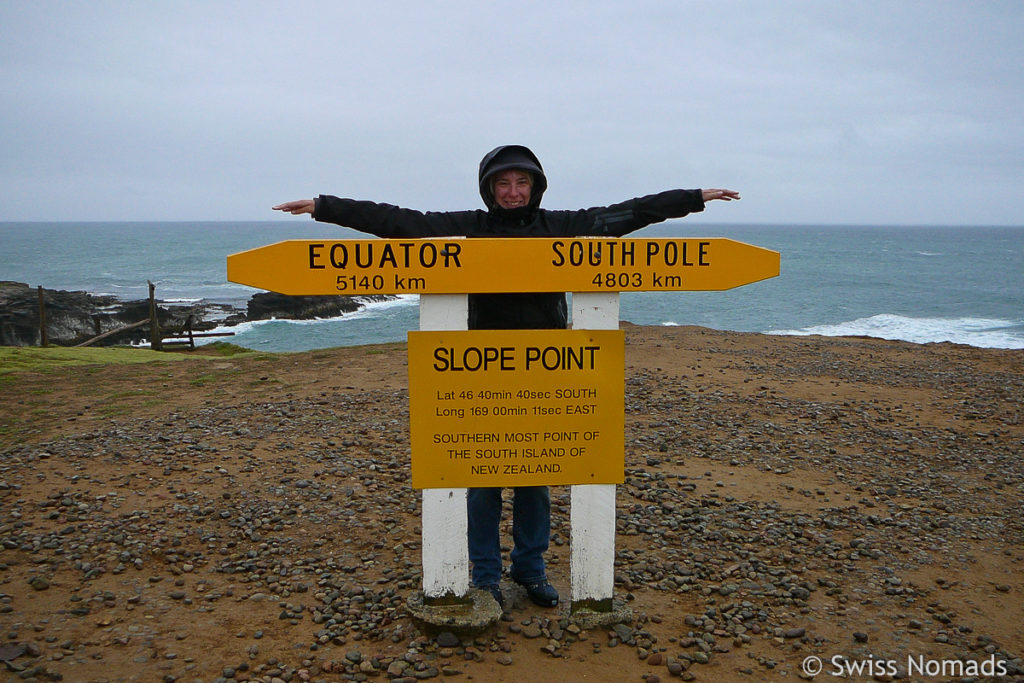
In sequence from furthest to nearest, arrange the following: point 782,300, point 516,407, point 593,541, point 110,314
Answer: point 782,300 → point 110,314 → point 593,541 → point 516,407

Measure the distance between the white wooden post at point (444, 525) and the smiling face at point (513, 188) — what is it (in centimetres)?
74

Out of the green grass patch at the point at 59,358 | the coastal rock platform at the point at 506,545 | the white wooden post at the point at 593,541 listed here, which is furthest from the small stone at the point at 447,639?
the green grass patch at the point at 59,358

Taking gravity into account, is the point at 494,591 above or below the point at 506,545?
above

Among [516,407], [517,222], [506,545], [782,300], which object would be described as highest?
[517,222]

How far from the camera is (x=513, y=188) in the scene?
4316mm

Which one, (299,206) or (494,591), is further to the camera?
(494,591)

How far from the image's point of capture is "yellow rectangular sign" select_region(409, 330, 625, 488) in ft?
13.2

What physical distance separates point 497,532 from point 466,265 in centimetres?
168

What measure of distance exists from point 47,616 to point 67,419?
553 cm

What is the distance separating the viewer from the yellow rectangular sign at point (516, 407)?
404cm

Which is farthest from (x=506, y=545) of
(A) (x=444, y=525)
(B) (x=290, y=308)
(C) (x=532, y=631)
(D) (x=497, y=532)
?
(B) (x=290, y=308)

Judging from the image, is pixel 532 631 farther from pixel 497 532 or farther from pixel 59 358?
pixel 59 358

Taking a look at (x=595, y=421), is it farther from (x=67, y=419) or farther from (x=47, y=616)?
(x=67, y=419)

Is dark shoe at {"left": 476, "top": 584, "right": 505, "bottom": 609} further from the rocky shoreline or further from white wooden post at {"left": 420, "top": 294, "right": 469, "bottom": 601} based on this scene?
the rocky shoreline
